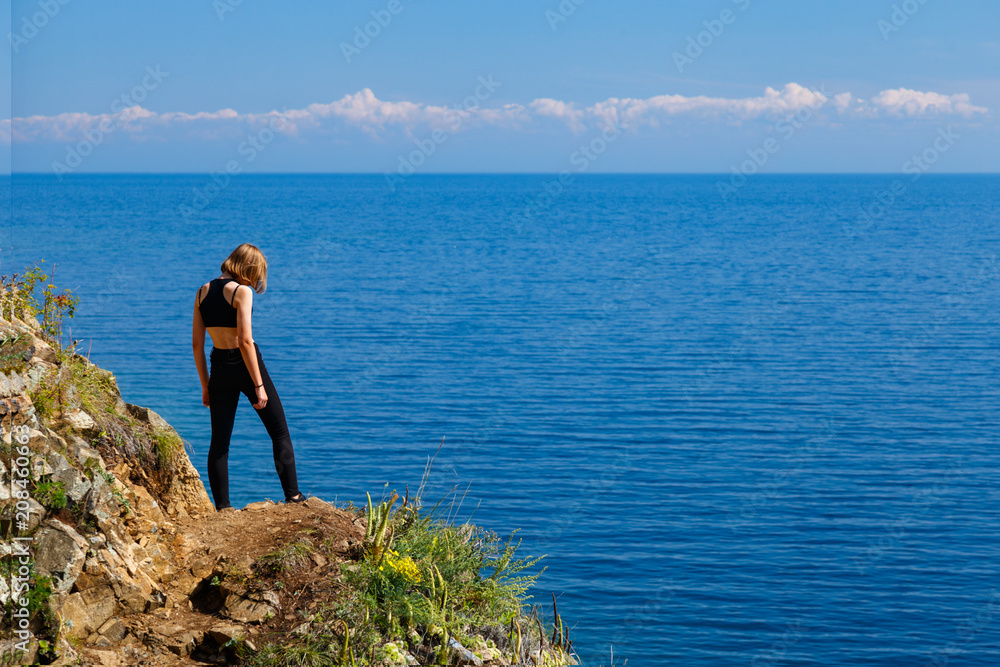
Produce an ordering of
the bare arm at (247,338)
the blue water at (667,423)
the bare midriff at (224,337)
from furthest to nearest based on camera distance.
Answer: the blue water at (667,423) → the bare midriff at (224,337) → the bare arm at (247,338)

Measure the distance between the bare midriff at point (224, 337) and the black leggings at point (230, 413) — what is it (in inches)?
1.7

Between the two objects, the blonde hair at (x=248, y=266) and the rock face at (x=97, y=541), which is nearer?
the rock face at (x=97, y=541)

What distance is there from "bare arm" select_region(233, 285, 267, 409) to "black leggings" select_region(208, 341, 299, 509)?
59 millimetres

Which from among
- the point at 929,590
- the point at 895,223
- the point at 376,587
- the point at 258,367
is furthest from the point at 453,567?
the point at 895,223

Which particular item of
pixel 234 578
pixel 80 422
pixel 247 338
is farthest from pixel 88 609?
pixel 247 338

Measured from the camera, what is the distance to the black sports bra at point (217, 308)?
7.42 m

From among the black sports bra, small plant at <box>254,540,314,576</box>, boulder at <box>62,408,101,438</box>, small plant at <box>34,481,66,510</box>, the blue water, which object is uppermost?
the black sports bra

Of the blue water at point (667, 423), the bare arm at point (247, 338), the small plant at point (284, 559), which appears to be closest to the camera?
the small plant at point (284, 559)

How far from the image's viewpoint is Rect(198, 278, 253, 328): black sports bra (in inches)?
292

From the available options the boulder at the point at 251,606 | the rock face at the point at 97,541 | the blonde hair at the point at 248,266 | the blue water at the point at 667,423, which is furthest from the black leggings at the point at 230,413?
the blue water at the point at 667,423

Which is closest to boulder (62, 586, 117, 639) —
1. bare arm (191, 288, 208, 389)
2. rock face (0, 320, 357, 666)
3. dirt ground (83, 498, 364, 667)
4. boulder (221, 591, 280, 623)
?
rock face (0, 320, 357, 666)

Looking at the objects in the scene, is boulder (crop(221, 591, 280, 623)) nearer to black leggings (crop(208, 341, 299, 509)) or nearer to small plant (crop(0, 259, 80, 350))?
black leggings (crop(208, 341, 299, 509))

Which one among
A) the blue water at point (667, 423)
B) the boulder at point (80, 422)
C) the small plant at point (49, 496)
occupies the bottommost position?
the blue water at point (667, 423)

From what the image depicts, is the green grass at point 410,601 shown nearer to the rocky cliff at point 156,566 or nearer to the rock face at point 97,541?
the rocky cliff at point 156,566
